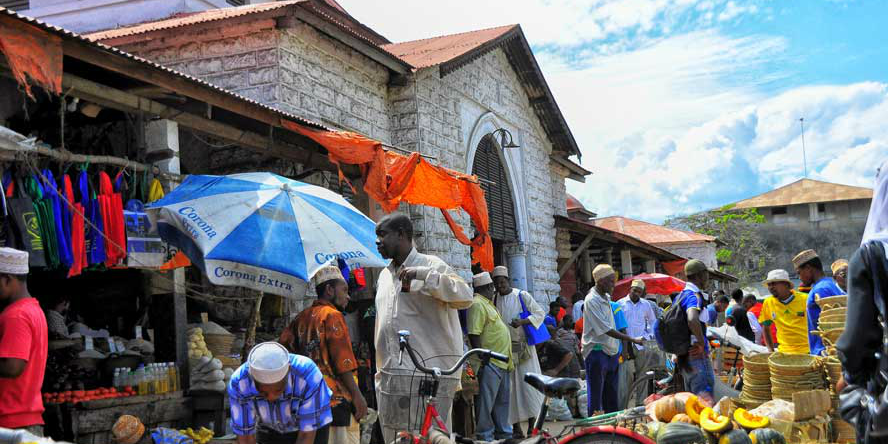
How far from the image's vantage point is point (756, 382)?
22.1 ft

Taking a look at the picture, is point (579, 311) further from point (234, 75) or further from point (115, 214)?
point (115, 214)

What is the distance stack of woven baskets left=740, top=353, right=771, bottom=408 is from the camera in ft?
21.9

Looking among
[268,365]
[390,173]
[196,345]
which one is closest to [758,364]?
[268,365]

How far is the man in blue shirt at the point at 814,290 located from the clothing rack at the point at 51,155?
Answer: 5.51 metres

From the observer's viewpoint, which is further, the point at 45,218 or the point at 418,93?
the point at 418,93

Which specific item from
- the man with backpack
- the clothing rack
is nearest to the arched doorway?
the man with backpack

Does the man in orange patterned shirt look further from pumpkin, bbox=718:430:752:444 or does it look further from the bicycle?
pumpkin, bbox=718:430:752:444

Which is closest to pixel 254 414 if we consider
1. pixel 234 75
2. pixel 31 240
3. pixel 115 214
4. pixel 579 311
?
pixel 31 240

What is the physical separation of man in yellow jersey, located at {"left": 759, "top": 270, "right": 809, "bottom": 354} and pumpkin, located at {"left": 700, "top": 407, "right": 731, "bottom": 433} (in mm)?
2011

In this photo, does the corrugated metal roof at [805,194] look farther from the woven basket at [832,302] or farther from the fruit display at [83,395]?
the fruit display at [83,395]

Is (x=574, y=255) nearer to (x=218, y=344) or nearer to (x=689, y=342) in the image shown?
(x=689, y=342)

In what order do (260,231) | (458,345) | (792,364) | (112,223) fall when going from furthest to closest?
(112,223) < (260,231) < (792,364) < (458,345)

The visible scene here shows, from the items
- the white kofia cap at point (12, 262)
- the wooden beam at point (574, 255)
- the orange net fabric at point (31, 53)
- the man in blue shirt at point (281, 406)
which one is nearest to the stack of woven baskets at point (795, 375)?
the man in blue shirt at point (281, 406)

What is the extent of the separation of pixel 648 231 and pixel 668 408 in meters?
28.9
